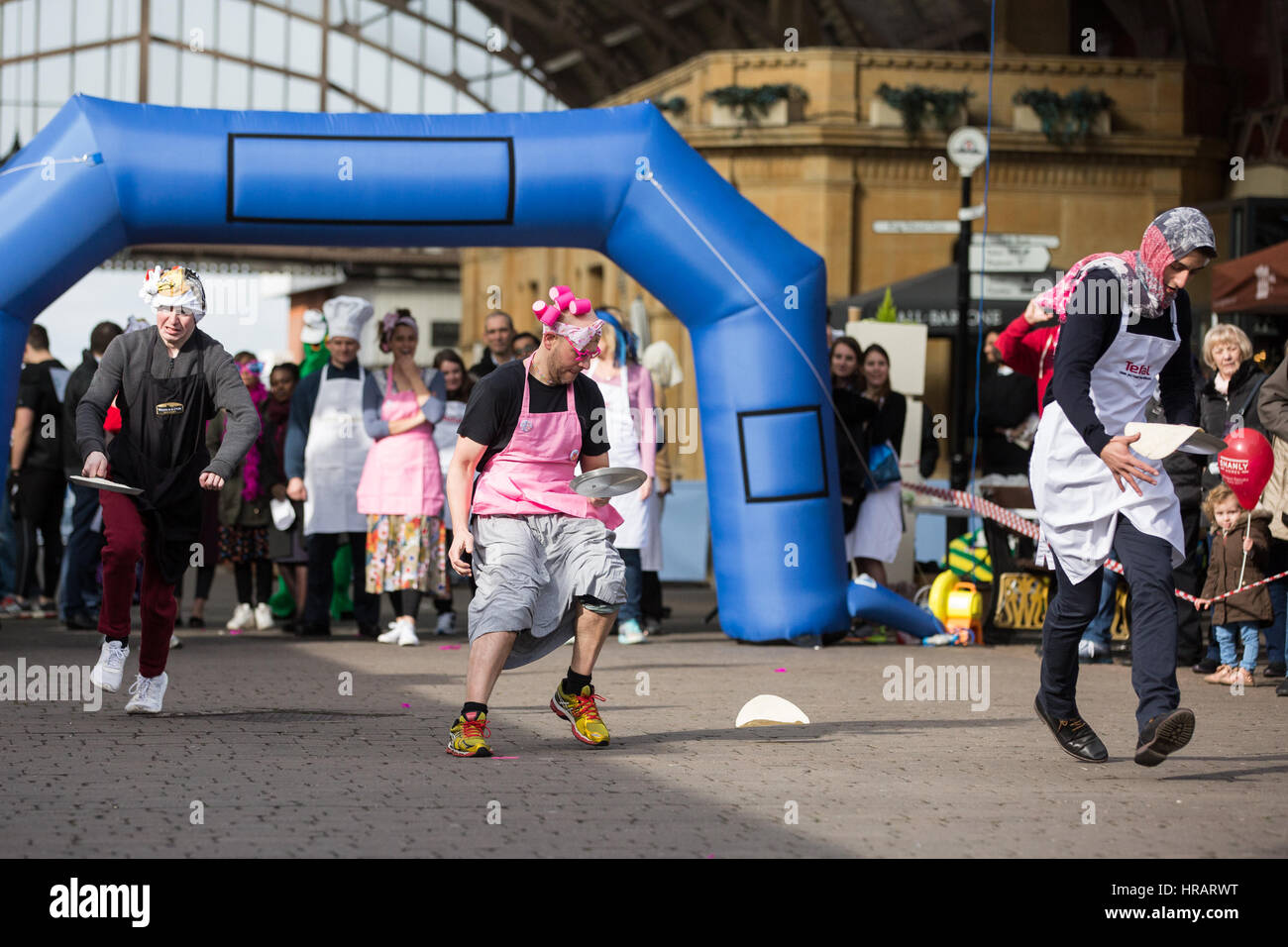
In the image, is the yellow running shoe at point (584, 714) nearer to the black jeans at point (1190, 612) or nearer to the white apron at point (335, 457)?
the black jeans at point (1190, 612)

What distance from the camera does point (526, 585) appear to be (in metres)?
7.30

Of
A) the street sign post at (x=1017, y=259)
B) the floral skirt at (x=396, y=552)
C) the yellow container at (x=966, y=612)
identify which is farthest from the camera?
the street sign post at (x=1017, y=259)

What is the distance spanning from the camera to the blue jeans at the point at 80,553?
12.4 m

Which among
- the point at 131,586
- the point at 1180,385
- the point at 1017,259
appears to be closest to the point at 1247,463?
the point at 1180,385

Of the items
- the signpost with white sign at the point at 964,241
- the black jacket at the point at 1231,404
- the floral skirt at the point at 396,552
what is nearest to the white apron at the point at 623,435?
the floral skirt at the point at 396,552

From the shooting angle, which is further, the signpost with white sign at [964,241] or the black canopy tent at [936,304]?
the black canopy tent at [936,304]

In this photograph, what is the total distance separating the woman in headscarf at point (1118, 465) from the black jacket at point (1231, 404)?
3.47 metres

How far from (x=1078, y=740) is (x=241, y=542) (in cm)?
741

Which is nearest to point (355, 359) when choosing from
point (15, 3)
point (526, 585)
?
point (526, 585)

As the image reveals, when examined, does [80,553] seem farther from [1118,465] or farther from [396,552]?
[1118,465]

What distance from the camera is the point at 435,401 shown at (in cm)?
1203
